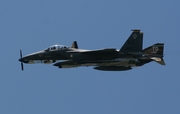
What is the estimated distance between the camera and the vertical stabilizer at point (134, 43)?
2443 inches

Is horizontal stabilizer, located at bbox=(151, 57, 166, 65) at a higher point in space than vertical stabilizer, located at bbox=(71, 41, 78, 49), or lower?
lower

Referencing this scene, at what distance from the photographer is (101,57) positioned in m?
61.1

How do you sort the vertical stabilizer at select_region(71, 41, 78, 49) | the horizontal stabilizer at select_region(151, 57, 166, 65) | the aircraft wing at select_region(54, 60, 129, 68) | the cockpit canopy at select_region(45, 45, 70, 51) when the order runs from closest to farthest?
Result: the aircraft wing at select_region(54, 60, 129, 68) < the cockpit canopy at select_region(45, 45, 70, 51) < the horizontal stabilizer at select_region(151, 57, 166, 65) < the vertical stabilizer at select_region(71, 41, 78, 49)

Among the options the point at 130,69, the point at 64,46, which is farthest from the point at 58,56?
the point at 130,69

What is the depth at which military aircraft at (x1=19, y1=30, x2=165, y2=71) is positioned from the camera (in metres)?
60.8

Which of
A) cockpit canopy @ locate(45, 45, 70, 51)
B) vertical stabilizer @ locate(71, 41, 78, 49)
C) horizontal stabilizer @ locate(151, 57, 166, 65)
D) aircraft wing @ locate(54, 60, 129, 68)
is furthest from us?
vertical stabilizer @ locate(71, 41, 78, 49)

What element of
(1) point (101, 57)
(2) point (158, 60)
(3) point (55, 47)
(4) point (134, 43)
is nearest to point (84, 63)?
(1) point (101, 57)

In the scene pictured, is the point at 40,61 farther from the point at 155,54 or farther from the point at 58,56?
Result: the point at 155,54

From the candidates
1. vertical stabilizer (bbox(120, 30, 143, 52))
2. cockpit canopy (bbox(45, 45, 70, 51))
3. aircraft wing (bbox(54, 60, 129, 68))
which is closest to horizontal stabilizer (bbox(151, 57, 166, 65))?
vertical stabilizer (bbox(120, 30, 143, 52))

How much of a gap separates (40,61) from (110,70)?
31.4 ft

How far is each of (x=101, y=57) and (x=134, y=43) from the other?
5074 mm

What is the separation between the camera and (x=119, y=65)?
62719 mm

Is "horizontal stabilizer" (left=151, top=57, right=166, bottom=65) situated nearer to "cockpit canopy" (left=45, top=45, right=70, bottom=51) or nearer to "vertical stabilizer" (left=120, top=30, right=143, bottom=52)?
"vertical stabilizer" (left=120, top=30, right=143, bottom=52)

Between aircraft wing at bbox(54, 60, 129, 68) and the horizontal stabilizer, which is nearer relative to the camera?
aircraft wing at bbox(54, 60, 129, 68)
